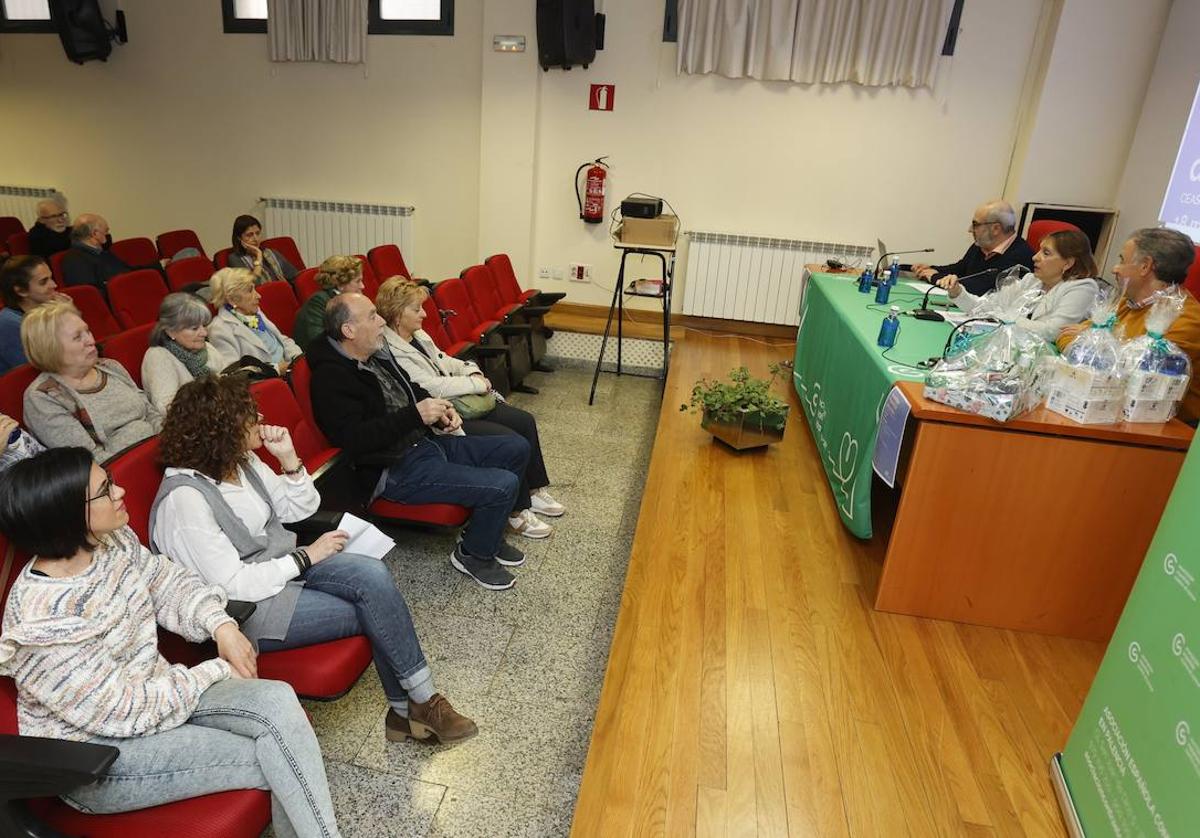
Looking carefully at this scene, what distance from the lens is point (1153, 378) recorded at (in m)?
2.22

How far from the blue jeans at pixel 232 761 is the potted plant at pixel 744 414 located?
2373 millimetres

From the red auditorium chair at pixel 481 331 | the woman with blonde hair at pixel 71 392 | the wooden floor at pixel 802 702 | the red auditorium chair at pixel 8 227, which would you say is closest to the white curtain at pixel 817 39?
the red auditorium chair at pixel 481 331

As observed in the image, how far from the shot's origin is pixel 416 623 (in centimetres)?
257

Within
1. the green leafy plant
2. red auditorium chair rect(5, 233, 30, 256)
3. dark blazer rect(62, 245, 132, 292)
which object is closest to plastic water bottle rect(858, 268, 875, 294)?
the green leafy plant

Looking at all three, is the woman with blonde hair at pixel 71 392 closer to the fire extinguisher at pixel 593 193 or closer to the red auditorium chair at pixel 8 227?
the fire extinguisher at pixel 593 193

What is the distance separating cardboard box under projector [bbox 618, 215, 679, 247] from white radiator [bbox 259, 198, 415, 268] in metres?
2.37

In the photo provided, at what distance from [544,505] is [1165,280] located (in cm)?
252

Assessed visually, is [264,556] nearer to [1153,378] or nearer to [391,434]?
[391,434]

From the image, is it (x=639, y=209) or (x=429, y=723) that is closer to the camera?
(x=429, y=723)

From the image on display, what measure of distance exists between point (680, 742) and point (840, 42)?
200 inches

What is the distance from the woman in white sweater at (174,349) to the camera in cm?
276

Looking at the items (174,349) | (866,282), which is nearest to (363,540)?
(174,349)

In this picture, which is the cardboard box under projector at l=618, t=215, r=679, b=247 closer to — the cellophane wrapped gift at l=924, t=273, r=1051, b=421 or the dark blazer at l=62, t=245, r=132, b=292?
the cellophane wrapped gift at l=924, t=273, r=1051, b=421

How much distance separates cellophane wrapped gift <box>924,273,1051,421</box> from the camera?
2195mm
